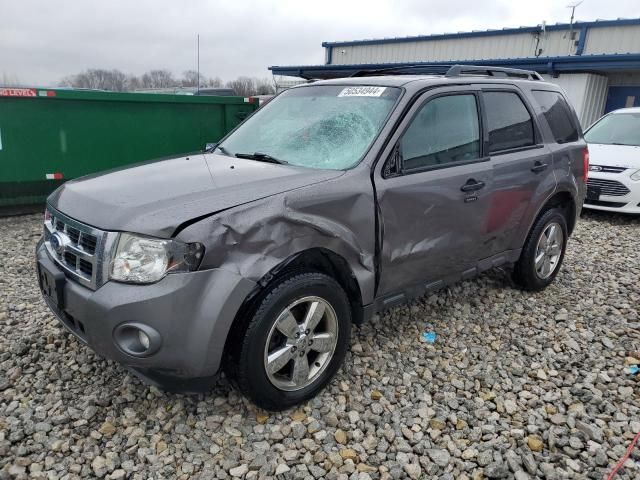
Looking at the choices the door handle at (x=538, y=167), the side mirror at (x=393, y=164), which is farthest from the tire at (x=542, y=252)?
the side mirror at (x=393, y=164)

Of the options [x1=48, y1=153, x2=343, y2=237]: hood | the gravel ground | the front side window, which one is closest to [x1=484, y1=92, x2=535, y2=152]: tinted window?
the gravel ground

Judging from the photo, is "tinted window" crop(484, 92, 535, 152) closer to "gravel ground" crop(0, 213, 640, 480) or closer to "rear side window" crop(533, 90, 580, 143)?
"rear side window" crop(533, 90, 580, 143)

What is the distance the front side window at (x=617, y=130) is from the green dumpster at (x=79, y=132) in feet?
21.7

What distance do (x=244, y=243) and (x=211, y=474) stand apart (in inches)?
43.9

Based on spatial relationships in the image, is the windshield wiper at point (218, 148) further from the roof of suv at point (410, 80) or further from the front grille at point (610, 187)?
the front grille at point (610, 187)

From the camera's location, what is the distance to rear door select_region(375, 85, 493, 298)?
305 cm

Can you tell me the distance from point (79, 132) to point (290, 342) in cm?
574

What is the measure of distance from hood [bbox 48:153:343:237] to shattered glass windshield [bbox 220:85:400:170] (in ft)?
0.67

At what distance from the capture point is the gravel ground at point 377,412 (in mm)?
2469

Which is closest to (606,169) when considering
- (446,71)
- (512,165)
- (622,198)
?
(622,198)

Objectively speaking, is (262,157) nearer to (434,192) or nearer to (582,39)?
(434,192)

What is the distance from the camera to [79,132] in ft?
22.9

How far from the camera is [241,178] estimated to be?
9.02 feet

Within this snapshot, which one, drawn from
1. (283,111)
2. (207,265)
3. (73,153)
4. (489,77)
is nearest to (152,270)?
(207,265)
